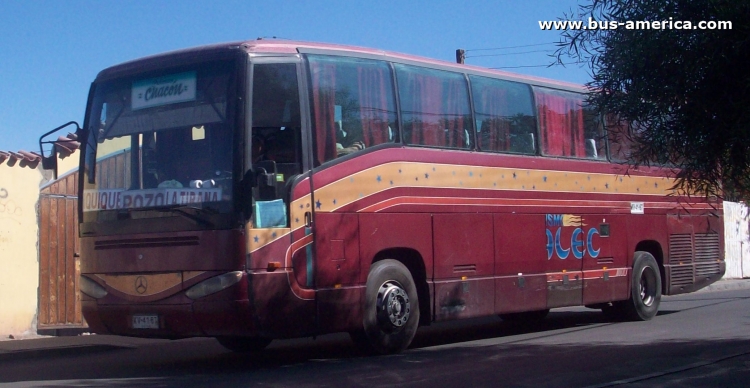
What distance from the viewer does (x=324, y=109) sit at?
10.7 metres

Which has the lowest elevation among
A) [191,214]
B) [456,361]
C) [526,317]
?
[526,317]

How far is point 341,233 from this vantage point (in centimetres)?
1086

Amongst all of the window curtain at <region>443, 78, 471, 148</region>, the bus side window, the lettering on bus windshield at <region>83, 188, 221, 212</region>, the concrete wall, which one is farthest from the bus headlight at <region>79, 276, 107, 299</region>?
the window curtain at <region>443, 78, 471, 148</region>

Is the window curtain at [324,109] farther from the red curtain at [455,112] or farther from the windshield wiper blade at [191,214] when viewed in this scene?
the red curtain at [455,112]

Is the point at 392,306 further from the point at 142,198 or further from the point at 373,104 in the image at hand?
the point at 142,198

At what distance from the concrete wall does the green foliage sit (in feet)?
31.4

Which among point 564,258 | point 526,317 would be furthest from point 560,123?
point 526,317

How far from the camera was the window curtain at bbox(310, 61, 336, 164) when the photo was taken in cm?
1058

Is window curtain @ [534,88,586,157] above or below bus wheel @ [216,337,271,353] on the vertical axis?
→ above

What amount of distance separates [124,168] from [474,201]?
5.02 meters

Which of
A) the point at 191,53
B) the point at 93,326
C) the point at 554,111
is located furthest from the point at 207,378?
the point at 554,111

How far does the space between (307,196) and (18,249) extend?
703cm

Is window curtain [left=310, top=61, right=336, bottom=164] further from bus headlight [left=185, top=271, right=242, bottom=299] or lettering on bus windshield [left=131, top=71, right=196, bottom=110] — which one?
bus headlight [left=185, top=271, right=242, bottom=299]

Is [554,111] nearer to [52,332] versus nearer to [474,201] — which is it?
[474,201]
